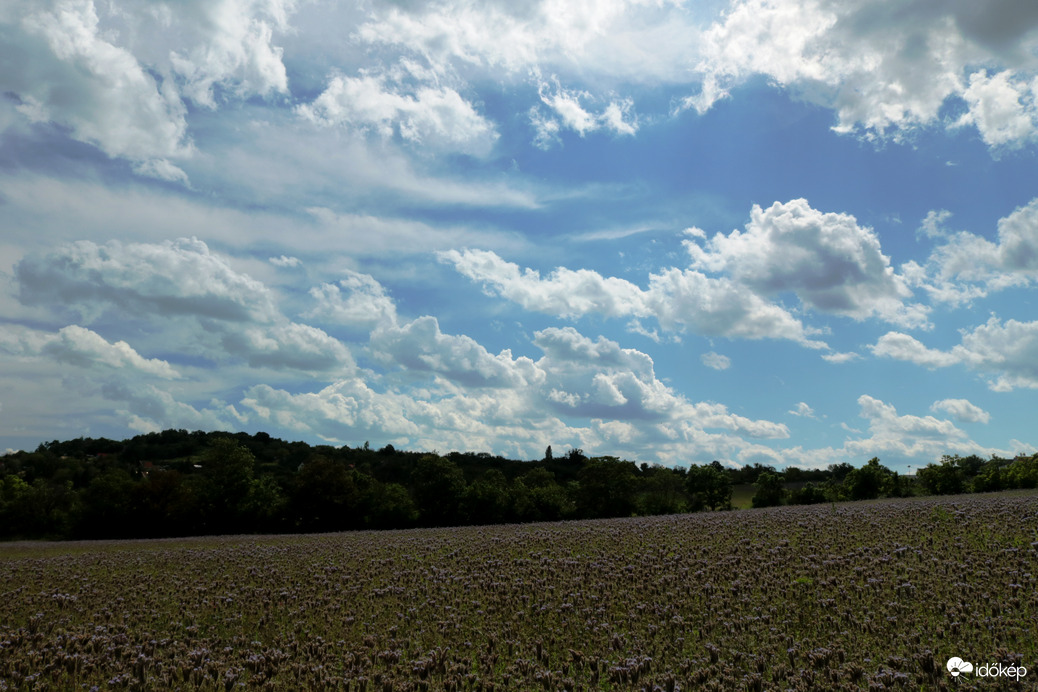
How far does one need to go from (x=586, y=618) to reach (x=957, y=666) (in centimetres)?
610

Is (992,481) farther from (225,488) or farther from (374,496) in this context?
(225,488)

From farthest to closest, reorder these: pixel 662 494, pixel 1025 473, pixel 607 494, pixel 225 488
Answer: pixel 607 494
pixel 662 494
pixel 225 488
pixel 1025 473

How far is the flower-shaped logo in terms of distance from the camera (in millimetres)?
8234

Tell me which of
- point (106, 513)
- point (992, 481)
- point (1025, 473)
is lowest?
point (106, 513)

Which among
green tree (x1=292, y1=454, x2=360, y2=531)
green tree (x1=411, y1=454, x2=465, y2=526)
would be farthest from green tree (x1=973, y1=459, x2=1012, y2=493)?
green tree (x1=292, y1=454, x2=360, y2=531)

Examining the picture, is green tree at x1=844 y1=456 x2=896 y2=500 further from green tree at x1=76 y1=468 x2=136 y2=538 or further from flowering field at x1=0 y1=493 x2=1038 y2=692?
green tree at x1=76 y1=468 x2=136 y2=538

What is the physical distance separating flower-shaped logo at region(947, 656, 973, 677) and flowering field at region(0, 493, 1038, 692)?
14 centimetres

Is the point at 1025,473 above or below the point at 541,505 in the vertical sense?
above

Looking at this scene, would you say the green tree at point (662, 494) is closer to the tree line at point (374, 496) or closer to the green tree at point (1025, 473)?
the tree line at point (374, 496)

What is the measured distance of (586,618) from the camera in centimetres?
1191

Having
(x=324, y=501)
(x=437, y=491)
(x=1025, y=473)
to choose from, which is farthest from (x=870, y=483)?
(x=324, y=501)

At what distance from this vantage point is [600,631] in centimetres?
1103

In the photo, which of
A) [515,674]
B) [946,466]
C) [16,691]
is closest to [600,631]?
[515,674]

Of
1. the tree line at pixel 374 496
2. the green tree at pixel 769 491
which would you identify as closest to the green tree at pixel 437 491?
the tree line at pixel 374 496
